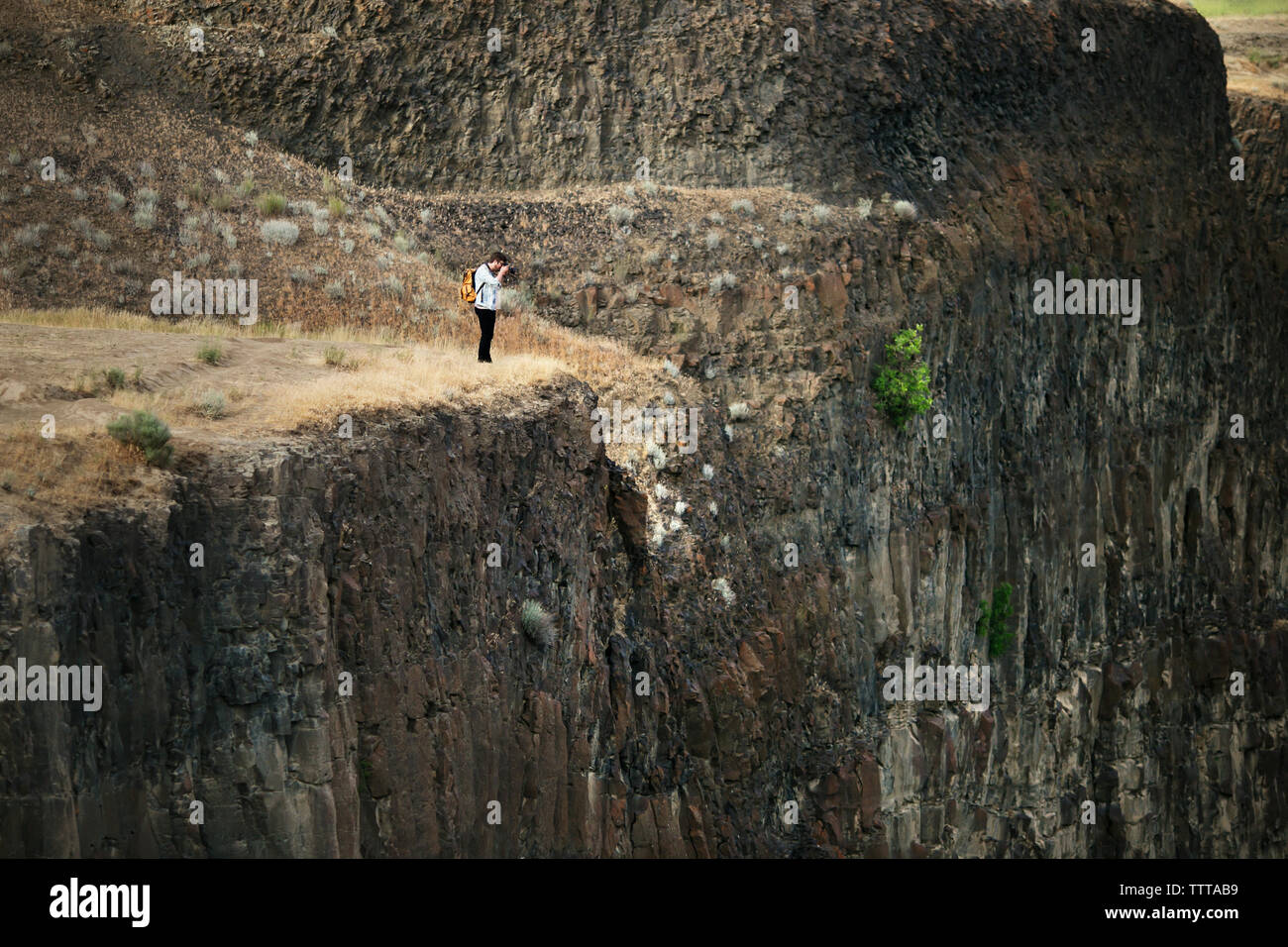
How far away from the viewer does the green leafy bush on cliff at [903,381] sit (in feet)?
114

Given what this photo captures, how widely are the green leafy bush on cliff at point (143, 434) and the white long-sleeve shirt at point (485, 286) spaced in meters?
8.09

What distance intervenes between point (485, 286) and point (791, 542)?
10747 mm

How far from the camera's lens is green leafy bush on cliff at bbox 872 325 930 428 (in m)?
34.7

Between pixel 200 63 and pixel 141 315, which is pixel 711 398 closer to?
pixel 141 315

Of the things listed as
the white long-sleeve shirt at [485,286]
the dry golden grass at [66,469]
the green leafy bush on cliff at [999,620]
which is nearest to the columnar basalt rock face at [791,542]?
the dry golden grass at [66,469]

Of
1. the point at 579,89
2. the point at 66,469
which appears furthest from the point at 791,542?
the point at 66,469

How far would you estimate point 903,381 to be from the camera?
1368 inches

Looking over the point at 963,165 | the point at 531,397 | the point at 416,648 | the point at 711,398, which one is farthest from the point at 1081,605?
the point at 416,648

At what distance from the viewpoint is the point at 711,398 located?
1271 inches

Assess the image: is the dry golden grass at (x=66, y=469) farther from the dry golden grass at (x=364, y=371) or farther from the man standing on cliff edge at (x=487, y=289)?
the man standing on cliff edge at (x=487, y=289)

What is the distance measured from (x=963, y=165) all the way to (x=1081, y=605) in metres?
12.1

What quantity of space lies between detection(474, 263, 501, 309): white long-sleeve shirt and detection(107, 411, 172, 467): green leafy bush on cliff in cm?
809
